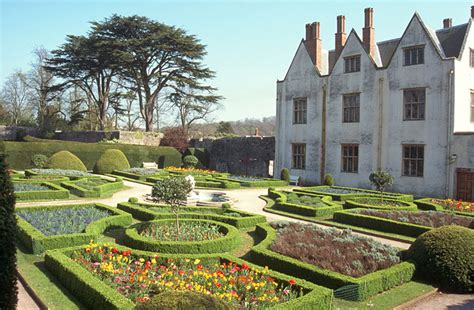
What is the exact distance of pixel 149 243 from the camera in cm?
945

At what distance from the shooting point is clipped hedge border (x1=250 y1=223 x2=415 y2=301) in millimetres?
7633

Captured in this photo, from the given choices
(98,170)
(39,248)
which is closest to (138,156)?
(98,170)

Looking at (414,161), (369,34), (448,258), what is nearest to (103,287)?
(448,258)

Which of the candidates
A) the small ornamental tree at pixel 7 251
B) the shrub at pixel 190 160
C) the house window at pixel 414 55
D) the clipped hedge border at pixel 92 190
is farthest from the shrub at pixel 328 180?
the small ornamental tree at pixel 7 251

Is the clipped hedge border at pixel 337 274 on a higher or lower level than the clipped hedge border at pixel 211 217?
lower

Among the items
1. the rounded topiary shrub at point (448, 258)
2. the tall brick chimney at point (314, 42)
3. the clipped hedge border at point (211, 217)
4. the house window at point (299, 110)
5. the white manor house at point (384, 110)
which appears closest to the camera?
the rounded topiary shrub at point (448, 258)

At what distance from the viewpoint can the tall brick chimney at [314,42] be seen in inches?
1155

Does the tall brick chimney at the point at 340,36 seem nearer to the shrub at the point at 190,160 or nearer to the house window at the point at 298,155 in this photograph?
the house window at the point at 298,155

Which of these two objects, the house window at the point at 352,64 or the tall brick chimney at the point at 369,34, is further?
the house window at the point at 352,64

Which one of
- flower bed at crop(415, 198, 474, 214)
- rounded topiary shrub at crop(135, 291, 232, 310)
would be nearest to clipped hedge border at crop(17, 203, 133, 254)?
rounded topiary shrub at crop(135, 291, 232, 310)

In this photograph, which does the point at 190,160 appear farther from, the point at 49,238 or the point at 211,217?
the point at 49,238

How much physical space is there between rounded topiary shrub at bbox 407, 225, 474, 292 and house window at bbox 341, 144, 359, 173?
57.7ft

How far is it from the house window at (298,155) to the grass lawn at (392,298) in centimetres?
2113

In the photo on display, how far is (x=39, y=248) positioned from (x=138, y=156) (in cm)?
2680
